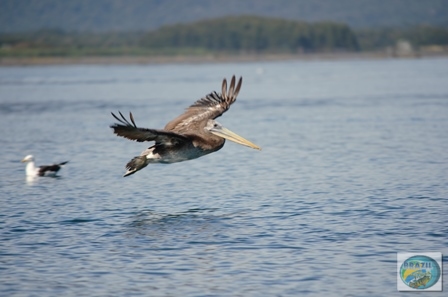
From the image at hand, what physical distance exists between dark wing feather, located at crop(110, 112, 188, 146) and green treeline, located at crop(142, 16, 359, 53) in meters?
142

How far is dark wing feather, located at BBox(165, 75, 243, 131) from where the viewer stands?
1393 cm

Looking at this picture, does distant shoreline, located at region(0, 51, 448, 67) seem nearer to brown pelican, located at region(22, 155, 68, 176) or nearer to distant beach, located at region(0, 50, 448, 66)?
distant beach, located at region(0, 50, 448, 66)

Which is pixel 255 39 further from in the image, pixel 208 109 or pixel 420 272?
pixel 420 272

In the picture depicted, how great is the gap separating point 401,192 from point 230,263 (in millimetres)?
4786

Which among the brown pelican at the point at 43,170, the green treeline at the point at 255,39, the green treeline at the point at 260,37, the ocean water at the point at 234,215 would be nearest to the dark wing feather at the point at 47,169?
the brown pelican at the point at 43,170

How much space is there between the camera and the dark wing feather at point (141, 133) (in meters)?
11.6

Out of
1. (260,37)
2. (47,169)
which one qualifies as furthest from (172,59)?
(47,169)

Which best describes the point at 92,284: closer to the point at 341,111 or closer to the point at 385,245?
the point at 385,245

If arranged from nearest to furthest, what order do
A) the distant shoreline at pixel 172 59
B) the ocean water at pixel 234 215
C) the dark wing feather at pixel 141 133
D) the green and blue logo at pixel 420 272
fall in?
1. the green and blue logo at pixel 420 272
2. the ocean water at pixel 234 215
3. the dark wing feather at pixel 141 133
4. the distant shoreline at pixel 172 59

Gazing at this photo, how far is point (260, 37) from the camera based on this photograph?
16162cm

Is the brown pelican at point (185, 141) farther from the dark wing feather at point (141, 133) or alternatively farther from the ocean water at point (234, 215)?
the ocean water at point (234, 215)

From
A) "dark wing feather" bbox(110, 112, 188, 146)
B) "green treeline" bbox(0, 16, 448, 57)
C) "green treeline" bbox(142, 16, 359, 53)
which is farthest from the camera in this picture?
"green treeline" bbox(142, 16, 359, 53)

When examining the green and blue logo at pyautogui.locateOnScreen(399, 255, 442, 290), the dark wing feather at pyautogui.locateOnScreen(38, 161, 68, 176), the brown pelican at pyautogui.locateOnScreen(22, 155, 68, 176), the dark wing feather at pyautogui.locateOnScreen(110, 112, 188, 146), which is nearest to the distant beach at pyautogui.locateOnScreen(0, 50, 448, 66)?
the brown pelican at pyautogui.locateOnScreen(22, 155, 68, 176)

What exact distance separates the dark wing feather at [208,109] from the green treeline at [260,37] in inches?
5535
